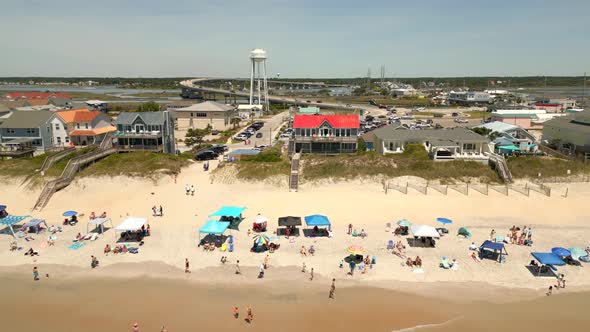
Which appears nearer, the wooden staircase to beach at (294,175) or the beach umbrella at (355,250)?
the beach umbrella at (355,250)

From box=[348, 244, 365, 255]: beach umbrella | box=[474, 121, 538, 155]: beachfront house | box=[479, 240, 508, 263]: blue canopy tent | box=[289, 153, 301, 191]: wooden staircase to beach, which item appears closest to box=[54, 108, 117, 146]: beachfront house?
box=[289, 153, 301, 191]: wooden staircase to beach

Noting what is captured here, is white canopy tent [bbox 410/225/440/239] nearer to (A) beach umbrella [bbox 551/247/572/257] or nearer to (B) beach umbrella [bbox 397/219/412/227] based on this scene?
(B) beach umbrella [bbox 397/219/412/227]

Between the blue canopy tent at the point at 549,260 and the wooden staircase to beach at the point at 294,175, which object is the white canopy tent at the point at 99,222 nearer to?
the wooden staircase to beach at the point at 294,175

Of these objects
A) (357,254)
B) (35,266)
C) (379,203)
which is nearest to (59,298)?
(35,266)

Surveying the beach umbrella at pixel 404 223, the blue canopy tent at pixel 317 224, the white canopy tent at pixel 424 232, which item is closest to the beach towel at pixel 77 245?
the blue canopy tent at pixel 317 224

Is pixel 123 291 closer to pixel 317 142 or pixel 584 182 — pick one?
pixel 317 142

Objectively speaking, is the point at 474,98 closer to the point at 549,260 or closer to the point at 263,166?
the point at 263,166
